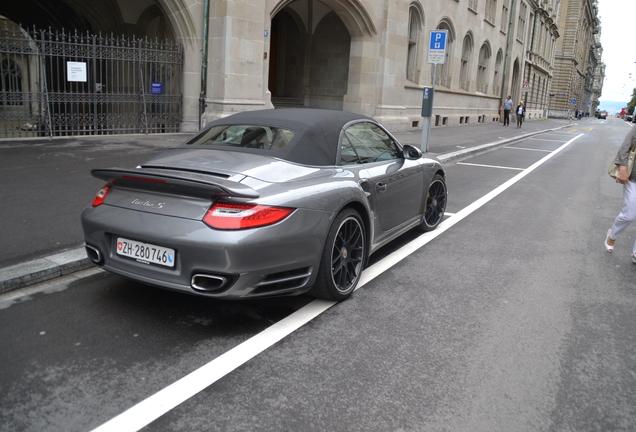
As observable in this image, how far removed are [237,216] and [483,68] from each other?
37.0 metres

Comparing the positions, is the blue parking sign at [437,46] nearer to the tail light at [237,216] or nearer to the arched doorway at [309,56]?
the arched doorway at [309,56]

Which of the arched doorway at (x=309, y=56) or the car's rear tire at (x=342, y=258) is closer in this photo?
the car's rear tire at (x=342, y=258)

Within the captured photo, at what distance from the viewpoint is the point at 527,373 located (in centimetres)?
337

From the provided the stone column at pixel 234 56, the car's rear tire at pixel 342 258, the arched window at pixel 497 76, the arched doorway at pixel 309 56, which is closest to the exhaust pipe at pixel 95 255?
the car's rear tire at pixel 342 258

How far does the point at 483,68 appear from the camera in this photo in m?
37.2

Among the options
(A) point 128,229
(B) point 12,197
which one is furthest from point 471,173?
(A) point 128,229

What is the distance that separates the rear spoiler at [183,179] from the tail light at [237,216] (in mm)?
91

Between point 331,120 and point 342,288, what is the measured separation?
1484 mm

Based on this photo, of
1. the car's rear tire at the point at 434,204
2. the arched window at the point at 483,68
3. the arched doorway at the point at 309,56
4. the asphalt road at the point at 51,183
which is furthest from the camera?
the arched window at the point at 483,68

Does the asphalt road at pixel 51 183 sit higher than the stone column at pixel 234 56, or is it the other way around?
the stone column at pixel 234 56

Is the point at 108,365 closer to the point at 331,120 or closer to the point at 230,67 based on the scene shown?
the point at 331,120

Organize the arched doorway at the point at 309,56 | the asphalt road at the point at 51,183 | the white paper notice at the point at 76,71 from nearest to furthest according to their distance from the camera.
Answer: the asphalt road at the point at 51,183, the white paper notice at the point at 76,71, the arched doorway at the point at 309,56

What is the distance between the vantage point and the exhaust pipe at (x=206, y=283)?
3547mm

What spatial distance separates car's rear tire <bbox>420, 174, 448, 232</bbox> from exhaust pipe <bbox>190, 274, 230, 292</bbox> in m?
3.46
